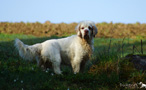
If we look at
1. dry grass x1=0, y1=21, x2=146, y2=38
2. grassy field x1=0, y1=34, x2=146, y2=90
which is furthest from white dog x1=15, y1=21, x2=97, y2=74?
dry grass x1=0, y1=21, x2=146, y2=38

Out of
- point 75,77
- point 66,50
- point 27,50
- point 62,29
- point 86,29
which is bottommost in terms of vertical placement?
point 62,29

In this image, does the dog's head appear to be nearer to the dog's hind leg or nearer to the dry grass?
the dog's hind leg

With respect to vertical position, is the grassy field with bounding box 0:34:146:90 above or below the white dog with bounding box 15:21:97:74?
below

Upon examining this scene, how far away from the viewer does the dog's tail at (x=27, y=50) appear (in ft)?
22.9

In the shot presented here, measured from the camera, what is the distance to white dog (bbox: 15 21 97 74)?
275 inches

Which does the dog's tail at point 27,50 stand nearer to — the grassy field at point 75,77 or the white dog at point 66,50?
the white dog at point 66,50

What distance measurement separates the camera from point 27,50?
23.3 feet

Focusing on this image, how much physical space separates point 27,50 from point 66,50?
4.04ft

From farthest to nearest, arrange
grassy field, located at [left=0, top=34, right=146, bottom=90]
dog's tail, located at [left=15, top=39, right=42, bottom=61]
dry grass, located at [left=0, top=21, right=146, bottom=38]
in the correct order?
dry grass, located at [left=0, top=21, right=146, bottom=38] → dog's tail, located at [left=15, top=39, right=42, bottom=61] → grassy field, located at [left=0, top=34, right=146, bottom=90]

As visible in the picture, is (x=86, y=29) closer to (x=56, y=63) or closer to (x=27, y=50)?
(x=56, y=63)

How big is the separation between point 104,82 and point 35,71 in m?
2.03

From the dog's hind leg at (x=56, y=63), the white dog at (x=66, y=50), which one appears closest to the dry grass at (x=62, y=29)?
the white dog at (x=66, y=50)

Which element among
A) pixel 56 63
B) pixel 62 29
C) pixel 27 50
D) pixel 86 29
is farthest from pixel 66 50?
pixel 62 29

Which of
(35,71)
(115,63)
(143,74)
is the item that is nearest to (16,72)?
(35,71)
